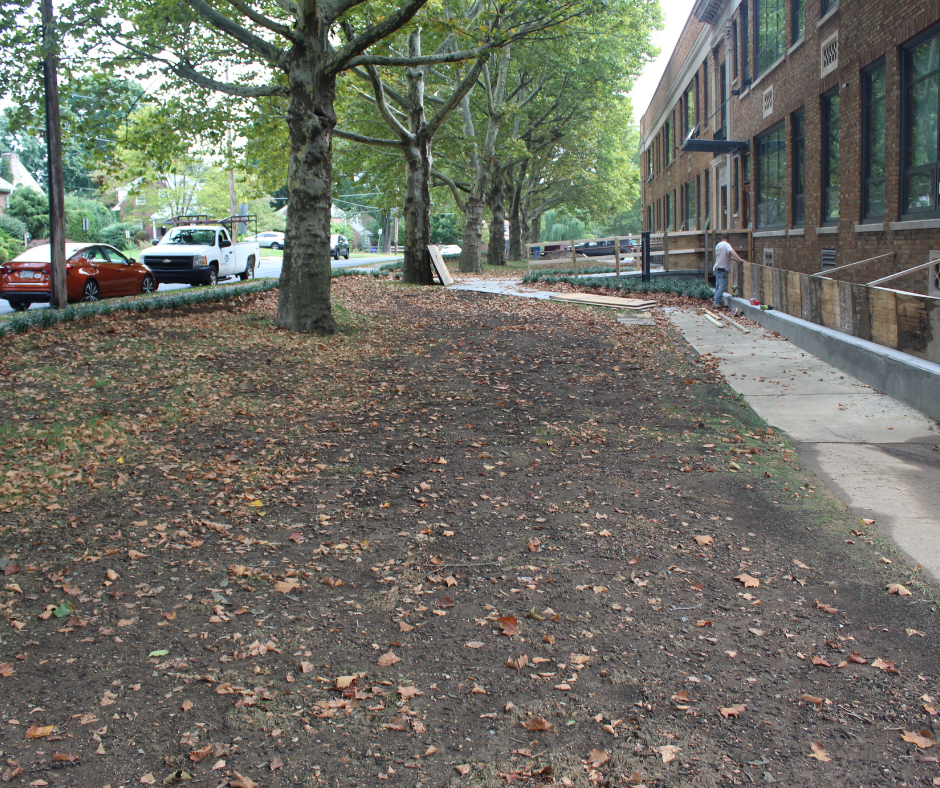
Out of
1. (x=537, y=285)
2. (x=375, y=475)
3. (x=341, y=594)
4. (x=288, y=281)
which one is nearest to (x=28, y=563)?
(x=341, y=594)

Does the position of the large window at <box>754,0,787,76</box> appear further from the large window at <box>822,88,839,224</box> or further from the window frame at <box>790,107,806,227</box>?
the large window at <box>822,88,839,224</box>

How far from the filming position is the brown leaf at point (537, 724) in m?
3.57

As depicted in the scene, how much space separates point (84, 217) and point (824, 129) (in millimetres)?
48844

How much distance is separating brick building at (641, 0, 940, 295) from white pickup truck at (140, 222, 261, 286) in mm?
14657

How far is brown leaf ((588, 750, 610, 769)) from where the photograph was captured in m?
3.33

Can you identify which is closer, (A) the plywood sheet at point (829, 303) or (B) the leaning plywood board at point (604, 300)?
(A) the plywood sheet at point (829, 303)

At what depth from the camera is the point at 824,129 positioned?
16.5 meters

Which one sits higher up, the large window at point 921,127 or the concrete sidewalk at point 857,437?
the large window at point 921,127

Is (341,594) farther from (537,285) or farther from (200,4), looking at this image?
(537,285)

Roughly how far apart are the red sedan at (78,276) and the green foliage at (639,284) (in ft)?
37.5

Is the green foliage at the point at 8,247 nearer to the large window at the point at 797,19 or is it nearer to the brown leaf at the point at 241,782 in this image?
the large window at the point at 797,19

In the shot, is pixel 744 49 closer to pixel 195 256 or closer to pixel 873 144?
pixel 873 144

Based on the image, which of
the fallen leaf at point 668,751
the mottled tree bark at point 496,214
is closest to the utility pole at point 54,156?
the fallen leaf at point 668,751

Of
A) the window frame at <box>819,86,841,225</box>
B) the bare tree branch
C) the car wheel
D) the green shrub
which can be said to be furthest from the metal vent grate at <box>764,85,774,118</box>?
the green shrub
